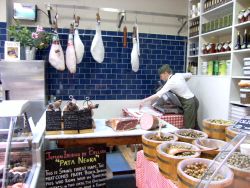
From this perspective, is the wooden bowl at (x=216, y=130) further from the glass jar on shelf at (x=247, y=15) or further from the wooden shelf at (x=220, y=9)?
the wooden shelf at (x=220, y=9)

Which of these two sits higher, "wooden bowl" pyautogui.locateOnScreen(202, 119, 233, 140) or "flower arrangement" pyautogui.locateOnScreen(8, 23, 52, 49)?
"flower arrangement" pyautogui.locateOnScreen(8, 23, 52, 49)

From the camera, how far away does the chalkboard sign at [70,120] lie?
2.49 metres

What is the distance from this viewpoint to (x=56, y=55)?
3945mm

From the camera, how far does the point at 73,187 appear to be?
241 centimetres

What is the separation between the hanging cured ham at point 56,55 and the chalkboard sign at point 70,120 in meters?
1.75

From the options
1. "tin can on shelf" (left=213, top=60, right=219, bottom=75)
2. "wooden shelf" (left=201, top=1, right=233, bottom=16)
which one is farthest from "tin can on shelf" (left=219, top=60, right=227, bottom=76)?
"wooden shelf" (left=201, top=1, right=233, bottom=16)

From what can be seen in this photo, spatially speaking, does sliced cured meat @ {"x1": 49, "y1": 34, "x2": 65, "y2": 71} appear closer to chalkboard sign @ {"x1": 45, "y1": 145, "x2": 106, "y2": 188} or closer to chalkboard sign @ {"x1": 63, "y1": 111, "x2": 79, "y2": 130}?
chalkboard sign @ {"x1": 63, "y1": 111, "x2": 79, "y2": 130}

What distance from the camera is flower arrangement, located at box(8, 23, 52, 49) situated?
3.77 m

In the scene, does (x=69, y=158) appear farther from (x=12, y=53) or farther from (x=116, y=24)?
(x=116, y=24)

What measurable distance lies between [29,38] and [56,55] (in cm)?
48

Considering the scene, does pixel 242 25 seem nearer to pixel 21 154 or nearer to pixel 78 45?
pixel 78 45

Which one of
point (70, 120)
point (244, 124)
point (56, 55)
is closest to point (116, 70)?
point (56, 55)

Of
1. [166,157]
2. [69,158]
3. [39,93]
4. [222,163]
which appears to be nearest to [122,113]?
[39,93]

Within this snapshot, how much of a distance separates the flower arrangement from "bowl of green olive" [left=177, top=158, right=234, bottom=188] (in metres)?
3.25
